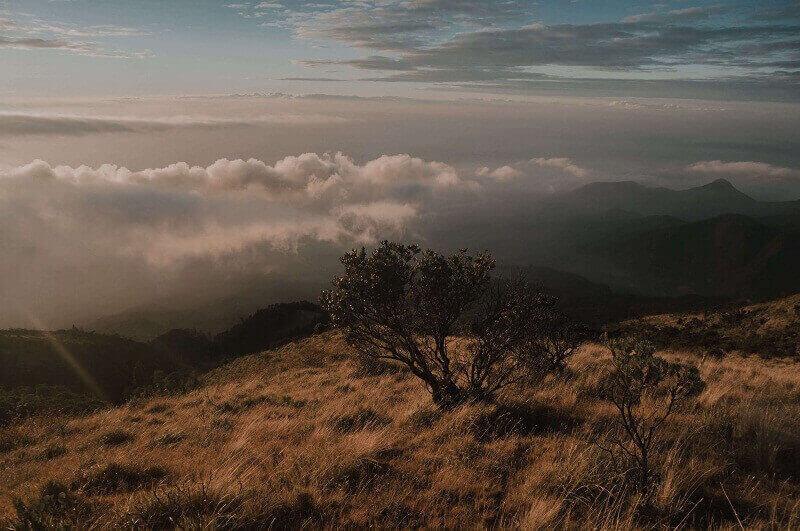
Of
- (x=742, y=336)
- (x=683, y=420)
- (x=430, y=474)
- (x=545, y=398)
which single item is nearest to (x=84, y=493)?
(x=430, y=474)

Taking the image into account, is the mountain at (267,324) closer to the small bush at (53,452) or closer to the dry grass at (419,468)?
the small bush at (53,452)

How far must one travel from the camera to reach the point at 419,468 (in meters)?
6.41

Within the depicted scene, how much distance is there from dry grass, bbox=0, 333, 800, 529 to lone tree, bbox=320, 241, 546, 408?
1.42 meters

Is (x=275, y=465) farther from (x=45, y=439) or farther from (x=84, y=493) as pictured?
(x=45, y=439)

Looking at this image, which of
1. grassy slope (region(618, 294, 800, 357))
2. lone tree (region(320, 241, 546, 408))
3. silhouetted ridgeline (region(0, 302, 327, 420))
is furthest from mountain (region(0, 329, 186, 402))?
grassy slope (region(618, 294, 800, 357))

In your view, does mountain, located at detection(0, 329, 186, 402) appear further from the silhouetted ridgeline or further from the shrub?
the shrub

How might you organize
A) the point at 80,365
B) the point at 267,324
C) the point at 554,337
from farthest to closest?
the point at 267,324
the point at 80,365
the point at 554,337

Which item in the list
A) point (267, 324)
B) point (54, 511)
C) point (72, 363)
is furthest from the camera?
point (267, 324)

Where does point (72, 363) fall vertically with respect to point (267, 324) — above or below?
above

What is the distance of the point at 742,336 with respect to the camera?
3784 cm

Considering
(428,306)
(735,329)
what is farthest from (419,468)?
(735,329)

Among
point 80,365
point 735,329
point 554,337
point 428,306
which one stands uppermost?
point 428,306

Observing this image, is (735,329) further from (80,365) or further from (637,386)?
(80,365)

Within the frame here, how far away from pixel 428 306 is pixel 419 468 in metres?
5.61
